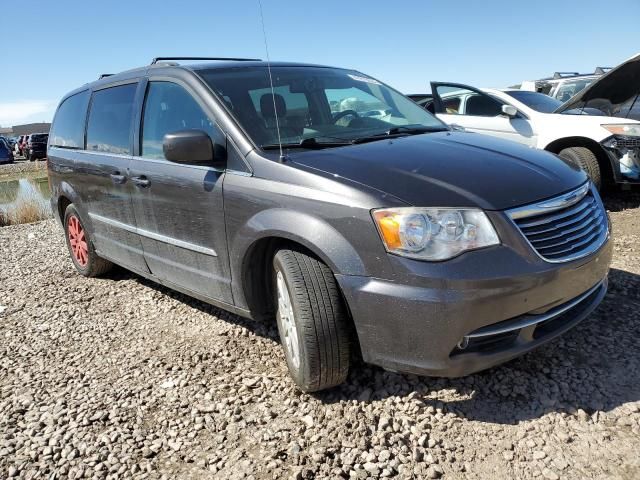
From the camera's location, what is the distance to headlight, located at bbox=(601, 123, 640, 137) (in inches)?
233

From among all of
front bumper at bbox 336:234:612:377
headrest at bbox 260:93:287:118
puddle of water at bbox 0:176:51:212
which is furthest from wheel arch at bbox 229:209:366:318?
puddle of water at bbox 0:176:51:212

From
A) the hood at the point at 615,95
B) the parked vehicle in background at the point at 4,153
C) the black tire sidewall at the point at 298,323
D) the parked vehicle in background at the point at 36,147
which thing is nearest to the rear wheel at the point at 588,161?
the hood at the point at 615,95

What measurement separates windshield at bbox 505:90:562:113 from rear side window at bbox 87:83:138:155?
5.34m

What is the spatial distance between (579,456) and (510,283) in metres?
0.78

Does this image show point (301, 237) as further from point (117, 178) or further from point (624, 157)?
point (624, 157)

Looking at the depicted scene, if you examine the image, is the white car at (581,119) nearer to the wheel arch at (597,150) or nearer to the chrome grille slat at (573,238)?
the wheel arch at (597,150)

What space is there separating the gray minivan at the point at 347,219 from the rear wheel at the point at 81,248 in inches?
52.5

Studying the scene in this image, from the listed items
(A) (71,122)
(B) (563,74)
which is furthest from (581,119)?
(B) (563,74)

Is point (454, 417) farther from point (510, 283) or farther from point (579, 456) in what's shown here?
point (510, 283)

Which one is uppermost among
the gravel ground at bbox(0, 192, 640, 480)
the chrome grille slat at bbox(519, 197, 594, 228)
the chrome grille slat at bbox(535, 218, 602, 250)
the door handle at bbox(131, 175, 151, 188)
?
the door handle at bbox(131, 175, 151, 188)

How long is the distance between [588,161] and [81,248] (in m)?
5.66

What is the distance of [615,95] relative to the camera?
6484 mm

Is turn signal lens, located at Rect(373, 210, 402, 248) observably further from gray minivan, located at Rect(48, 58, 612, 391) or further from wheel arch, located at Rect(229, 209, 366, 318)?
wheel arch, located at Rect(229, 209, 366, 318)

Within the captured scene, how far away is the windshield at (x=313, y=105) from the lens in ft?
A: 9.98
